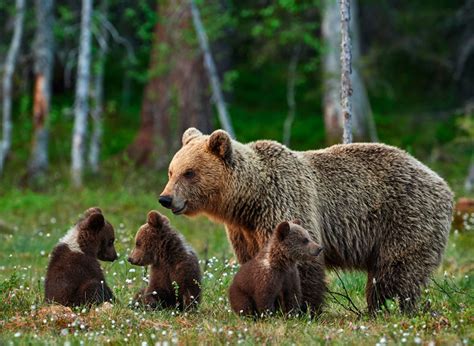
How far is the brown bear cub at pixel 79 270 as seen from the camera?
743 centimetres

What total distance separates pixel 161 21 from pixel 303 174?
1250cm

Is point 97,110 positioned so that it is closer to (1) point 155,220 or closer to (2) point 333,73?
(2) point 333,73

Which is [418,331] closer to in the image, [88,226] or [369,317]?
[369,317]

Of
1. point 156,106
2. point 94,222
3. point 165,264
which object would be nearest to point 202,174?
point 165,264

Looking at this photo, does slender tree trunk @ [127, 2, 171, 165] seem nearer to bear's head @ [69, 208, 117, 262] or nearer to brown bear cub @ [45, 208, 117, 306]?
bear's head @ [69, 208, 117, 262]

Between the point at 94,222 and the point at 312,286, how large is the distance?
1.89 meters

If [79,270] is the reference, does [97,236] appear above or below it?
above

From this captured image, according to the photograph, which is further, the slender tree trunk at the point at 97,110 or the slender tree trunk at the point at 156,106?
the slender tree trunk at the point at 97,110

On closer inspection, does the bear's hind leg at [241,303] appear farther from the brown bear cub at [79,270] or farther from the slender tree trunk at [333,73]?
the slender tree trunk at [333,73]

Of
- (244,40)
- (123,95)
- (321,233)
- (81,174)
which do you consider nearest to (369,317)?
(321,233)

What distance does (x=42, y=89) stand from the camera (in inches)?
844

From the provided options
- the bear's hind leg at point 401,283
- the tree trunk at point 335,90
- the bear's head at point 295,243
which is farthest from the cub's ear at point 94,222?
the tree trunk at point 335,90

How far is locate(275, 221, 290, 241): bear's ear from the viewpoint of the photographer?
7.23 m

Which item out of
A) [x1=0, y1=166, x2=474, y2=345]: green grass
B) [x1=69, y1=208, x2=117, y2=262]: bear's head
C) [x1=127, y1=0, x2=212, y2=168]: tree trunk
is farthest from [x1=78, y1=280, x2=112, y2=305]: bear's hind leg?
[x1=127, y1=0, x2=212, y2=168]: tree trunk
